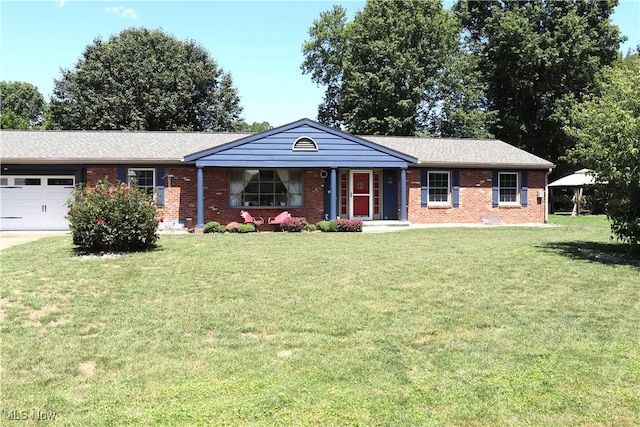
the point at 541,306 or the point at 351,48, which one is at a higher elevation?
the point at 351,48

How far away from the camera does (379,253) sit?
Answer: 1173cm

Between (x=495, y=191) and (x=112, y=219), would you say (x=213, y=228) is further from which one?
(x=495, y=191)

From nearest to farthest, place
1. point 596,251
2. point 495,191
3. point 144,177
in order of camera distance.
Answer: point 596,251
point 144,177
point 495,191

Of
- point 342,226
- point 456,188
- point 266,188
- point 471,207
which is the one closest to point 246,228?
point 266,188

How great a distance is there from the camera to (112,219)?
453 inches

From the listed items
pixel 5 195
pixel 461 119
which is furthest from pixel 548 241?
pixel 461 119

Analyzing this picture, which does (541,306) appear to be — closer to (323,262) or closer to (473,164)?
(323,262)

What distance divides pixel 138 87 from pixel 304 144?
2109cm

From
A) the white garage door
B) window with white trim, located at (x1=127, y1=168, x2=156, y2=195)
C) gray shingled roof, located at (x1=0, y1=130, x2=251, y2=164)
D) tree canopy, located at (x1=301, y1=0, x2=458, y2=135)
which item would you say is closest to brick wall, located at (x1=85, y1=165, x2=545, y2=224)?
window with white trim, located at (x1=127, y1=168, x2=156, y2=195)

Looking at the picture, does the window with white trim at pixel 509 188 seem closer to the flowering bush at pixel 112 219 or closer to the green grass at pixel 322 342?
the green grass at pixel 322 342

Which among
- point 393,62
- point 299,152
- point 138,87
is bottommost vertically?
point 299,152

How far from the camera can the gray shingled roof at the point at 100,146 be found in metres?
18.3

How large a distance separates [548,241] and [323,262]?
292 inches

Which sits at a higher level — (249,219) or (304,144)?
(304,144)
